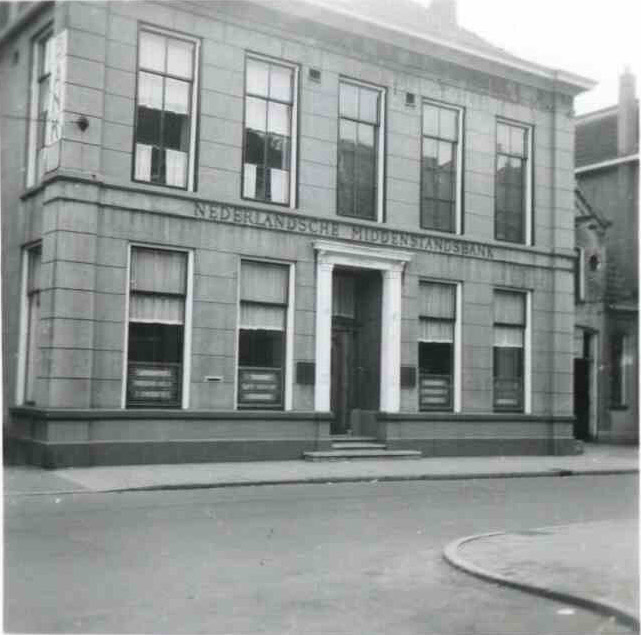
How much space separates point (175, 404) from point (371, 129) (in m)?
7.94

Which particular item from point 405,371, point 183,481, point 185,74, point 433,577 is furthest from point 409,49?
point 433,577

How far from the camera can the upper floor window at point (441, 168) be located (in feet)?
71.1

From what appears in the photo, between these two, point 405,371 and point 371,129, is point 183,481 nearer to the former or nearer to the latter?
point 405,371

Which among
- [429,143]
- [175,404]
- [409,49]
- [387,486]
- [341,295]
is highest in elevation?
[409,49]

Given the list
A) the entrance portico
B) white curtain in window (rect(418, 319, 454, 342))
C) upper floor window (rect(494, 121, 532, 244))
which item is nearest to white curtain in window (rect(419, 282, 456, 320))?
white curtain in window (rect(418, 319, 454, 342))

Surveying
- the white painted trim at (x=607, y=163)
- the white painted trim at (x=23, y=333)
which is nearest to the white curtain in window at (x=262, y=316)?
the white painted trim at (x=23, y=333)

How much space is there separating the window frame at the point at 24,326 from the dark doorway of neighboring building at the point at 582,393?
1698 cm

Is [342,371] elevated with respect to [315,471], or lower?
elevated

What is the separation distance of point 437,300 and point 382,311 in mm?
1623

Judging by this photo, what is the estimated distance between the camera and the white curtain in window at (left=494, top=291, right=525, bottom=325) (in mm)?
22719

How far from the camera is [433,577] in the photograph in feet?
26.1

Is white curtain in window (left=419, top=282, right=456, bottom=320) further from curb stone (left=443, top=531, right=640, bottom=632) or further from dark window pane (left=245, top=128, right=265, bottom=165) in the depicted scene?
curb stone (left=443, top=531, right=640, bottom=632)

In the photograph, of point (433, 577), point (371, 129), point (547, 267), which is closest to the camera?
point (433, 577)

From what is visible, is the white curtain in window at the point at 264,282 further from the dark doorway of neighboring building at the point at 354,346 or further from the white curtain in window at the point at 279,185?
the dark doorway of neighboring building at the point at 354,346
